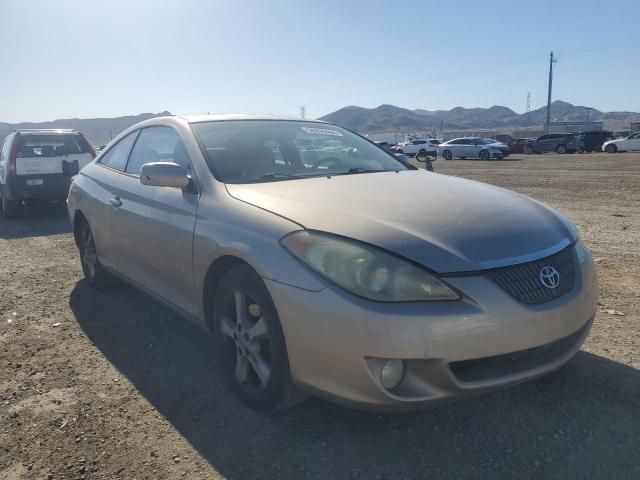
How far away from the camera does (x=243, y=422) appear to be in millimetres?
2770

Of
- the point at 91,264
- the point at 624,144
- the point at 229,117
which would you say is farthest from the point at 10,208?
the point at 624,144

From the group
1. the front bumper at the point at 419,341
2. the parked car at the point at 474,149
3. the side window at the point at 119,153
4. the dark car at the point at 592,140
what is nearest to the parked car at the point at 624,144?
the dark car at the point at 592,140

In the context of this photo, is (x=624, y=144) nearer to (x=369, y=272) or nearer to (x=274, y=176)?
(x=274, y=176)

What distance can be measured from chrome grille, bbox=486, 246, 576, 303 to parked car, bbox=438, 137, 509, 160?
1189 inches

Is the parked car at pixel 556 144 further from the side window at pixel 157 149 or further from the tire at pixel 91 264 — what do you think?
the side window at pixel 157 149

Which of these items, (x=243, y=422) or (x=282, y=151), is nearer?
(x=243, y=422)

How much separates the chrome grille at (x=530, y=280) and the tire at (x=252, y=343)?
1.03m

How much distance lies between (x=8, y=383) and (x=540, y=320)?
10.0 ft

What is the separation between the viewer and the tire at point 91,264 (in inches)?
193

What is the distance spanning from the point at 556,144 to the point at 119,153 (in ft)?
121

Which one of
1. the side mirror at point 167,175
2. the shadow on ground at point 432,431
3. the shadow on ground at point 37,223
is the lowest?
the shadow on ground at point 432,431

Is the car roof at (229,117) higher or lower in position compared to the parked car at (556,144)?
higher

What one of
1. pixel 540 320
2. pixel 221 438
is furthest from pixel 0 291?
pixel 540 320

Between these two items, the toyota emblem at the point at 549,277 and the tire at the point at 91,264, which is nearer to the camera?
the toyota emblem at the point at 549,277
